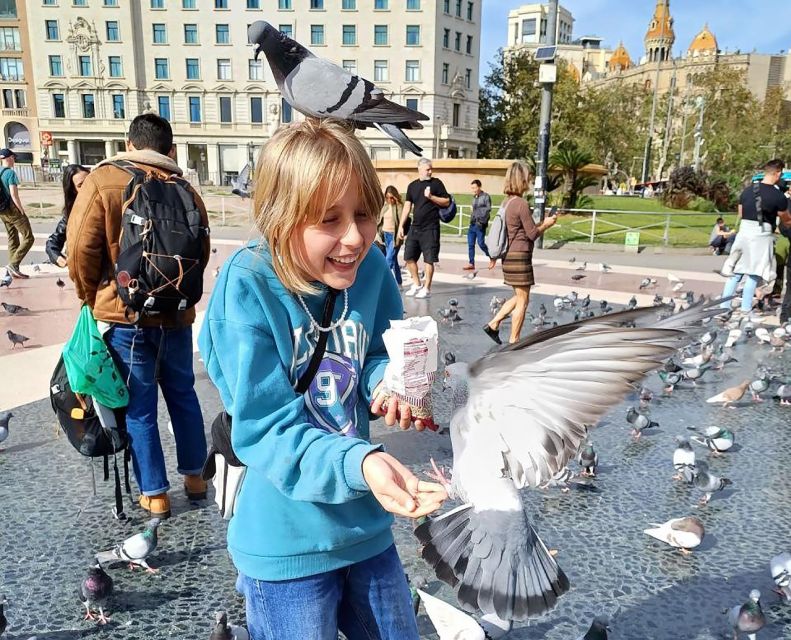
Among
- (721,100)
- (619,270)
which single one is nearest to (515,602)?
(619,270)

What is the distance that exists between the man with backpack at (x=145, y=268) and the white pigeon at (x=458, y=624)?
62.4 inches

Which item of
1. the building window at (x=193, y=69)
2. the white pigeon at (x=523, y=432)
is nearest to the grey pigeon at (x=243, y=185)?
the white pigeon at (x=523, y=432)

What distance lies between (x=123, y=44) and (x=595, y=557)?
2356 inches

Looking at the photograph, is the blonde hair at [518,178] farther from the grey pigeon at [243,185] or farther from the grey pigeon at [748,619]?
the grey pigeon at [748,619]

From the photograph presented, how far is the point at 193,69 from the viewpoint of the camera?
53.1m

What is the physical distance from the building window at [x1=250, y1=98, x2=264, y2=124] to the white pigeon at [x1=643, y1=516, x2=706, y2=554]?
55797 mm

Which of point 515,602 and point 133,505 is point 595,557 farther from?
point 133,505

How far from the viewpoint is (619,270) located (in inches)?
473

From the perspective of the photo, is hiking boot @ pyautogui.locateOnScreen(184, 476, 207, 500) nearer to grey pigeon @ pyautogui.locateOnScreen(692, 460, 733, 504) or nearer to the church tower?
grey pigeon @ pyautogui.locateOnScreen(692, 460, 733, 504)

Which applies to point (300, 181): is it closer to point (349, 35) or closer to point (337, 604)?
point (337, 604)

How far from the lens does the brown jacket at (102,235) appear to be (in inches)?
108

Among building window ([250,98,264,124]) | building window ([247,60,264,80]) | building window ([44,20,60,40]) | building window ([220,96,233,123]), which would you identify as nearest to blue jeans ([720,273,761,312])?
building window ([250,98,264,124])

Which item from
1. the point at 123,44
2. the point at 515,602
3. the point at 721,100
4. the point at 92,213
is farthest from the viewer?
the point at 123,44

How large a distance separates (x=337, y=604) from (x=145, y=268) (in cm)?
181
